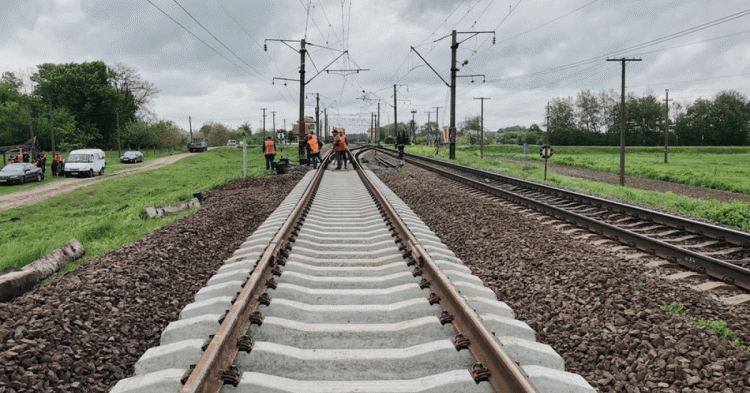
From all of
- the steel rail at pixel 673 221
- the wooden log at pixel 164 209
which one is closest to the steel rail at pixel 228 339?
the steel rail at pixel 673 221

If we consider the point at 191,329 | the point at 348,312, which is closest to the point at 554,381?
the point at 348,312

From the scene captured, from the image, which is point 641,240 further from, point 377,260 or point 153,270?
point 153,270

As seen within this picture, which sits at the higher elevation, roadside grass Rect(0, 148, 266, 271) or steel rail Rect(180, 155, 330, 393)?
steel rail Rect(180, 155, 330, 393)

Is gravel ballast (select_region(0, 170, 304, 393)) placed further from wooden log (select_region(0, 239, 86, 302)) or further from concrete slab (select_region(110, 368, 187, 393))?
concrete slab (select_region(110, 368, 187, 393))

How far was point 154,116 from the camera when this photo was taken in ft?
299

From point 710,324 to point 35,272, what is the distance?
6.75 meters

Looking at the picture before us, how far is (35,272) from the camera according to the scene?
217 inches

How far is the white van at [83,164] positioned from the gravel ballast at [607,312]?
3368 centimetres

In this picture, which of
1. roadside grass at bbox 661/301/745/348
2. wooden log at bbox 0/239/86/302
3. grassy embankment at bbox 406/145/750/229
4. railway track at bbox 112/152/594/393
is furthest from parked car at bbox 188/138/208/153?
roadside grass at bbox 661/301/745/348

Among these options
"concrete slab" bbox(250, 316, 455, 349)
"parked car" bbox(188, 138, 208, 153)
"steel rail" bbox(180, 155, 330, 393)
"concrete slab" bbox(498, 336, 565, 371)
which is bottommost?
"concrete slab" bbox(498, 336, 565, 371)

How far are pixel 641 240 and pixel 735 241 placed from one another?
1.36 m

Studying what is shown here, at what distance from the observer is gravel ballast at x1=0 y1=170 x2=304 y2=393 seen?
3.21 metres

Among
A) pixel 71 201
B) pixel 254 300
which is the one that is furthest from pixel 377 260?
pixel 71 201

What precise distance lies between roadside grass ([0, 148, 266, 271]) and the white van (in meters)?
6.12
